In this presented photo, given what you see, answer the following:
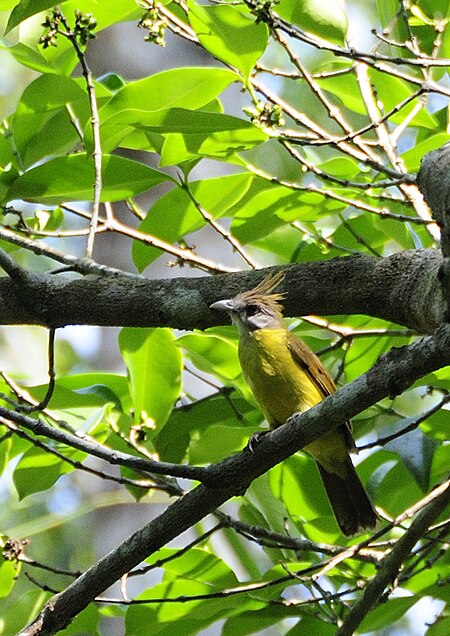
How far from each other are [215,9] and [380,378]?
1.22 m

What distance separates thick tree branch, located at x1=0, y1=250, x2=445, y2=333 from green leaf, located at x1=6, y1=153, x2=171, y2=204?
30cm

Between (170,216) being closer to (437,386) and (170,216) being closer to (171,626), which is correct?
(437,386)

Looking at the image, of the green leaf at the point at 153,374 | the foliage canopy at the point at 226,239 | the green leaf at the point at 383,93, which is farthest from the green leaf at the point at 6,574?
the green leaf at the point at 383,93

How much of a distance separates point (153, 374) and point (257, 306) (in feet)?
1.83

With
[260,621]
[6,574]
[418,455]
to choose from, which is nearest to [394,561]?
[418,455]

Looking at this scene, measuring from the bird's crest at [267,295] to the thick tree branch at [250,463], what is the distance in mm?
462

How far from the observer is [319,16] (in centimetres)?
295

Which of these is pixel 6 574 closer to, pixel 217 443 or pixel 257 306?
pixel 217 443

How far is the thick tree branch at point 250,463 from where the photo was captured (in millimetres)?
2061

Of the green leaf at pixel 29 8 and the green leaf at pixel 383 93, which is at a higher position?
the green leaf at pixel 29 8

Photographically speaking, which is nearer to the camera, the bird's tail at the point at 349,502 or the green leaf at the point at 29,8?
the green leaf at the point at 29,8

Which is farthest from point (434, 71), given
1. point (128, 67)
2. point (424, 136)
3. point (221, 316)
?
point (128, 67)

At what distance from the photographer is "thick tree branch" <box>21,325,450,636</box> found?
206 cm

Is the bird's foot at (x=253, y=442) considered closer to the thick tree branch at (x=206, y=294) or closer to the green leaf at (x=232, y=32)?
the thick tree branch at (x=206, y=294)
